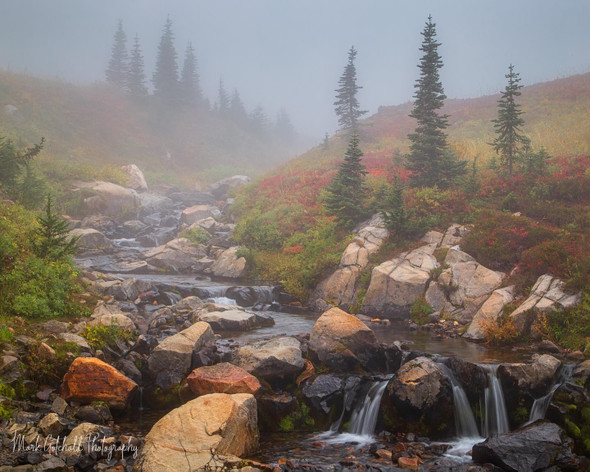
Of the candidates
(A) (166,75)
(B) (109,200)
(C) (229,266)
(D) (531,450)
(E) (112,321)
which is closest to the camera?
(D) (531,450)

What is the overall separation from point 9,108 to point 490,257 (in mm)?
53762

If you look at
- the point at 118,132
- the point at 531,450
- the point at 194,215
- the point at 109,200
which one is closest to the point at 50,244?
the point at 531,450

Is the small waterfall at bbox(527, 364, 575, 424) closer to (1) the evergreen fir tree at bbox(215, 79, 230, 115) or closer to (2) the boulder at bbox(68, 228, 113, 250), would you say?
(2) the boulder at bbox(68, 228, 113, 250)

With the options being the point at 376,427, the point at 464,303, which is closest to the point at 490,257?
the point at 464,303

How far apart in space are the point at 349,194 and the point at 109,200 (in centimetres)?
2171

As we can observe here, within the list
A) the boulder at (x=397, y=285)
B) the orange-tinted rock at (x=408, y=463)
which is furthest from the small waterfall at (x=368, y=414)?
the boulder at (x=397, y=285)

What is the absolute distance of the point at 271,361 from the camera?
10719mm

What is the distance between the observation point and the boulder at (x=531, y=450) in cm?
737

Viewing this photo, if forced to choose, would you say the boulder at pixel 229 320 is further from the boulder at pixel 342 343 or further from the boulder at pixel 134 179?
the boulder at pixel 134 179

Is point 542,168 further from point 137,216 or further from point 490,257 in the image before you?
point 137,216

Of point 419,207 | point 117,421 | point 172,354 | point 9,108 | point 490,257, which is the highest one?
point 9,108

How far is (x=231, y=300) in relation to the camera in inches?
766

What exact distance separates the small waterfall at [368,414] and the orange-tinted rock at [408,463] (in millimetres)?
1655

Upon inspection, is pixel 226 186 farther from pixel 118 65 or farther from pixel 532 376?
pixel 118 65
